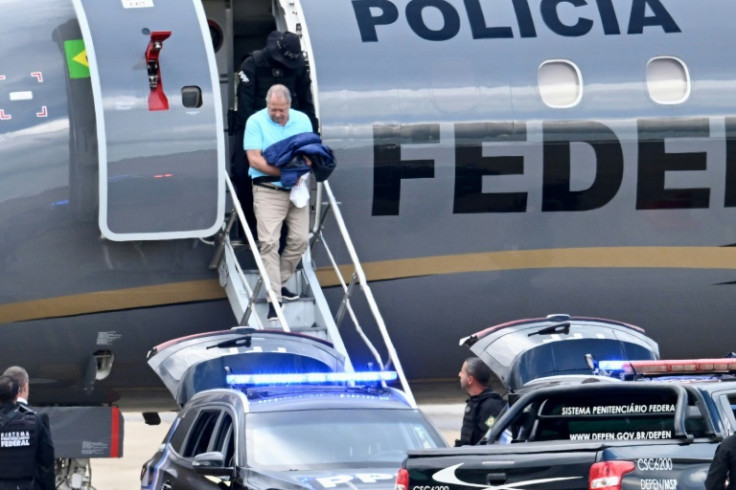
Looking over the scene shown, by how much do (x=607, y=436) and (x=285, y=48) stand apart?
5.58m

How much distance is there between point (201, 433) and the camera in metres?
11.6

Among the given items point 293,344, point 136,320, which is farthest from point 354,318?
point 136,320

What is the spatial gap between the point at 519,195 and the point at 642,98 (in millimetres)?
1566

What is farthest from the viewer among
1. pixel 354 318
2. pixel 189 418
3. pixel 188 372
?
pixel 354 318

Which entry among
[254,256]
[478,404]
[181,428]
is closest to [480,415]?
[478,404]

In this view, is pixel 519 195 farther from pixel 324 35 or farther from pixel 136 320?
pixel 136 320

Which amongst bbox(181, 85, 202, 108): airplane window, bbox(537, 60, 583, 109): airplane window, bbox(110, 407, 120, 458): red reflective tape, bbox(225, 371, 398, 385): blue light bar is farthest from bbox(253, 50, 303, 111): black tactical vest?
bbox(225, 371, 398, 385): blue light bar

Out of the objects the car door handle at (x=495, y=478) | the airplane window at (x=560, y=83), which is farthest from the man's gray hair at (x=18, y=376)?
the airplane window at (x=560, y=83)

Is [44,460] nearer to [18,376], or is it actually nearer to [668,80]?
[18,376]

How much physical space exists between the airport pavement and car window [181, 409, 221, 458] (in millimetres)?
4649

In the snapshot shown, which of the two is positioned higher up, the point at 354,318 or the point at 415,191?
the point at 415,191

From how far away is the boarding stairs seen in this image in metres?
13.8

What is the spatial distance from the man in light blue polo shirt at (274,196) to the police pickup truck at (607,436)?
3193 mm

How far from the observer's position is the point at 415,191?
14.6m
